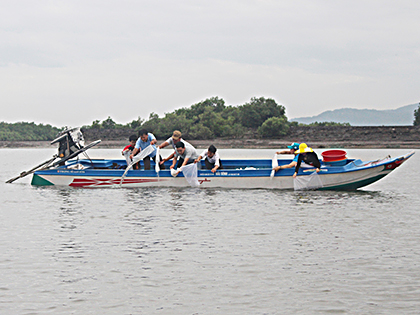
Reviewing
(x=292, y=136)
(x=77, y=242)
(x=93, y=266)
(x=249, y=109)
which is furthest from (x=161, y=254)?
(x=249, y=109)

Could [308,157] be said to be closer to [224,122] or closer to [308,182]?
[308,182]

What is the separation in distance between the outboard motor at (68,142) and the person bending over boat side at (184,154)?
4.53 meters

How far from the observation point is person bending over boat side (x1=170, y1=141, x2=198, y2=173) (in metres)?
19.3

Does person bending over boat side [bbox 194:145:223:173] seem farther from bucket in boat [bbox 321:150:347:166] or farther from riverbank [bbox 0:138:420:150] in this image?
riverbank [bbox 0:138:420:150]

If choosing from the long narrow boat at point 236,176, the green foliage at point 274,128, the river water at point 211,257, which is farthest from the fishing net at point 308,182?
the green foliage at point 274,128

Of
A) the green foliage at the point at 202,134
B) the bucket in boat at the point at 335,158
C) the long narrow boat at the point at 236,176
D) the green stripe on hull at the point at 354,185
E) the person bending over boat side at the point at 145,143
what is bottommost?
the green stripe on hull at the point at 354,185

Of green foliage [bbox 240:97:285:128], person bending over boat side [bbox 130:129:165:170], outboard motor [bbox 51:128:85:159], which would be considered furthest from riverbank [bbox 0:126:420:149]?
person bending over boat side [bbox 130:129:165:170]

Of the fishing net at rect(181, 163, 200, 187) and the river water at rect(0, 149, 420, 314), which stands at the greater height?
the fishing net at rect(181, 163, 200, 187)

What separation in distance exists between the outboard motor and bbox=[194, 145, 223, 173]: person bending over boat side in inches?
217

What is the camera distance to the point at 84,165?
2333 cm

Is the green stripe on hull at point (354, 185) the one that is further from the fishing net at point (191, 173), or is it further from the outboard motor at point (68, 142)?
the outboard motor at point (68, 142)

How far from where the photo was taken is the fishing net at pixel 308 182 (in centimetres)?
1916

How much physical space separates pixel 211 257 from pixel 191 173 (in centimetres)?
1018

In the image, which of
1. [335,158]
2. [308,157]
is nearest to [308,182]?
[308,157]
